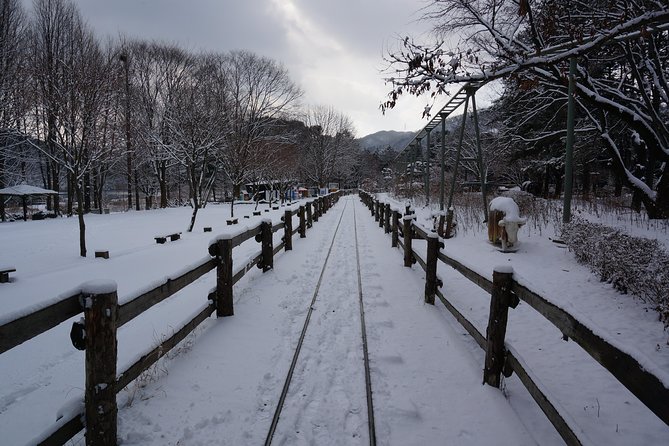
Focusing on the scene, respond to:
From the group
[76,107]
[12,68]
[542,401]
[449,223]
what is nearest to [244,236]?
[542,401]

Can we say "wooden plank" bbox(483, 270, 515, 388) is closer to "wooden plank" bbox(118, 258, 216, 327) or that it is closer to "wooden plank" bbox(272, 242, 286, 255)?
"wooden plank" bbox(118, 258, 216, 327)

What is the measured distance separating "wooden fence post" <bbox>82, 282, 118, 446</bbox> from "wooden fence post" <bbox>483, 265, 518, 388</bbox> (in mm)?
3004

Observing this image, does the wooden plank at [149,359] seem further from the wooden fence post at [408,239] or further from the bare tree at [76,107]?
the bare tree at [76,107]

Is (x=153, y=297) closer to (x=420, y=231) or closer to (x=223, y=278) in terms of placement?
(x=223, y=278)

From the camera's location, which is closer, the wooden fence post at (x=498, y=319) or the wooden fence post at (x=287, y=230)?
the wooden fence post at (x=498, y=319)

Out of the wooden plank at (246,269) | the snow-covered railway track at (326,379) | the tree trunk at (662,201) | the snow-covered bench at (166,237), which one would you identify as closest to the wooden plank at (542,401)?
the snow-covered railway track at (326,379)

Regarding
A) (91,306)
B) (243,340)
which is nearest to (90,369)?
(91,306)

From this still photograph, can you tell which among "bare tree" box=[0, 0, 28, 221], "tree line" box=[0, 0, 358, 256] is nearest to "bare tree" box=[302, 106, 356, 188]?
"tree line" box=[0, 0, 358, 256]

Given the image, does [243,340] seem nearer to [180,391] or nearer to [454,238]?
[180,391]

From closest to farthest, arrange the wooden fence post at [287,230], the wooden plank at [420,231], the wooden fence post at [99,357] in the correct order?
the wooden fence post at [99,357], the wooden plank at [420,231], the wooden fence post at [287,230]

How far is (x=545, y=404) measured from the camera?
2.37 m

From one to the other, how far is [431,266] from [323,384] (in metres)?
2.89

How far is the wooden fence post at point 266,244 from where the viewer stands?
7020mm

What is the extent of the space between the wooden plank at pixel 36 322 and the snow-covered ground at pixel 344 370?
0.24 ft
